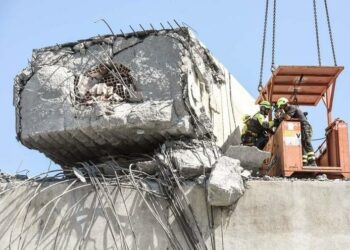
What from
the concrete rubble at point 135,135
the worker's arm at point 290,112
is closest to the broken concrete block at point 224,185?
the concrete rubble at point 135,135

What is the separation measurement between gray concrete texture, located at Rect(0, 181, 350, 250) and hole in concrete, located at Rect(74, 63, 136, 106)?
142 centimetres

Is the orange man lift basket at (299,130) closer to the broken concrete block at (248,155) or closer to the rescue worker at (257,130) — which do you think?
the rescue worker at (257,130)

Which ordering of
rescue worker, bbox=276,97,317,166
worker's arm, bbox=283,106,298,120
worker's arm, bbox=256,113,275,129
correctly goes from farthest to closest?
worker's arm, bbox=256,113,275,129
worker's arm, bbox=283,106,298,120
rescue worker, bbox=276,97,317,166

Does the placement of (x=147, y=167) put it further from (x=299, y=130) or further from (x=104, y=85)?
(x=299, y=130)

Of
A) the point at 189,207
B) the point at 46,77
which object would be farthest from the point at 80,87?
the point at 189,207

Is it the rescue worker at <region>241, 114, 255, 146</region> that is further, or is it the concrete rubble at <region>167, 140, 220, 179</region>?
the rescue worker at <region>241, 114, 255, 146</region>

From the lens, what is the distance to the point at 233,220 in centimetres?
1028

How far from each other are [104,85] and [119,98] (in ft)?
1.11

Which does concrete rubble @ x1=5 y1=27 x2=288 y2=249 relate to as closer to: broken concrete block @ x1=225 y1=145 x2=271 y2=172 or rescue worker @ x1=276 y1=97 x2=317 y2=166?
broken concrete block @ x1=225 y1=145 x2=271 y2=172

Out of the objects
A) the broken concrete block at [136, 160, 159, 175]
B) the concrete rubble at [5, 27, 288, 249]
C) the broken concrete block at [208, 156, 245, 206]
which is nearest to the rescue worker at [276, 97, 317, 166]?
the concrete rubble at [5, 27, 288, 249]

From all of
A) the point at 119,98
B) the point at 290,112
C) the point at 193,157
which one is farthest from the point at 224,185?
the point at 290,112

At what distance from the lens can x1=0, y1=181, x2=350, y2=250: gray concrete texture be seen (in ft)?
33.4

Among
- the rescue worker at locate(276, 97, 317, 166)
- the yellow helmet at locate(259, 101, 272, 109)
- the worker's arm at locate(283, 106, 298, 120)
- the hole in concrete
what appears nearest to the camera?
the hole in concrete

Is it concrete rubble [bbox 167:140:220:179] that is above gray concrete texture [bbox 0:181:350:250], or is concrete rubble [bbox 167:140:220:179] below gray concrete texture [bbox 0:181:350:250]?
above
